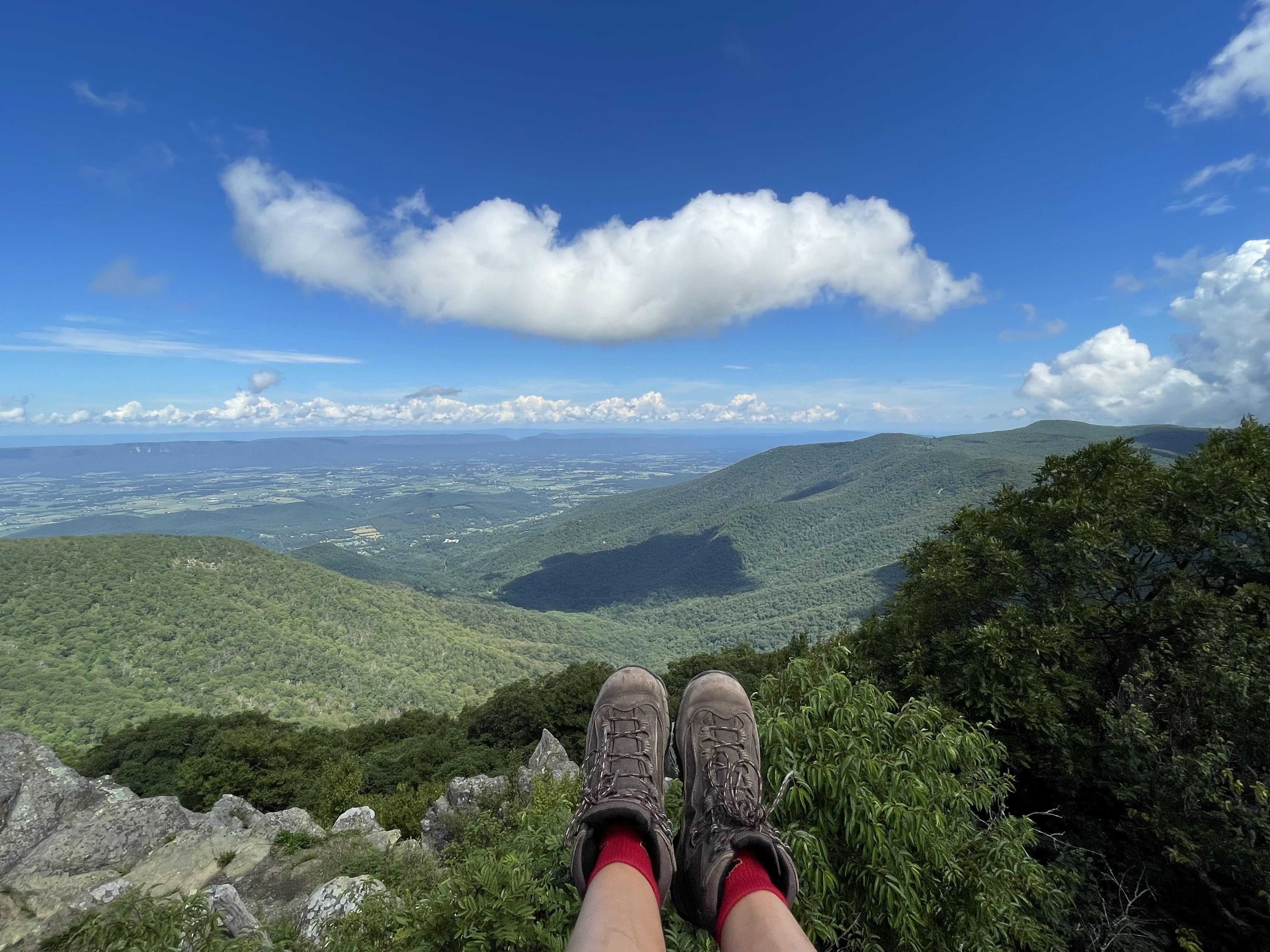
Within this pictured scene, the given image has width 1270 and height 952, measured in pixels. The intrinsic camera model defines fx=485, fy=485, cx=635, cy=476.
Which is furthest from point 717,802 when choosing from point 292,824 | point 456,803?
point 456,803

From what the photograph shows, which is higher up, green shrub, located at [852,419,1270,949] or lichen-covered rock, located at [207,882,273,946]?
green shrub, located at [852,419,1270,949]

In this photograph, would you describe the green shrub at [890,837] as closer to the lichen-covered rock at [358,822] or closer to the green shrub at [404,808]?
the lichen-covered rock at [358,822]

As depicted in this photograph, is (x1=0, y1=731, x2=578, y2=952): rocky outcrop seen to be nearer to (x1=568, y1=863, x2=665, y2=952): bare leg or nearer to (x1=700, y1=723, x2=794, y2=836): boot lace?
(x1=568, y1=863, x2=665, y2=952): bare leg

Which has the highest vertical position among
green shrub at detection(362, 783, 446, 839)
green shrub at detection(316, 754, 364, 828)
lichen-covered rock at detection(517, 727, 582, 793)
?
lichen-covered rock at detection(517, 727, 582, 793)

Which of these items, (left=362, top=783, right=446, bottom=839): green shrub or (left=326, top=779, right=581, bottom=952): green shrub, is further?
(left=362, top=783, right=446, bottom=839): green shrub

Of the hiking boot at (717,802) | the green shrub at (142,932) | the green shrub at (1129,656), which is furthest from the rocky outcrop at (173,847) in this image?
the green shrub at (1129,656)

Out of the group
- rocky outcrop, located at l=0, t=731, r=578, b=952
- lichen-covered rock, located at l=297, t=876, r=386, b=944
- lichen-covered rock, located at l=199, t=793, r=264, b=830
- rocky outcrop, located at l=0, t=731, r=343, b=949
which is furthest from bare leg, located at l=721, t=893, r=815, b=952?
lichen-covered rock, located at l=199, t=793, r=264, b=830

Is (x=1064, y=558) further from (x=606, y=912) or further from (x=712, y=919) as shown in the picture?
(x=606, y=912)
